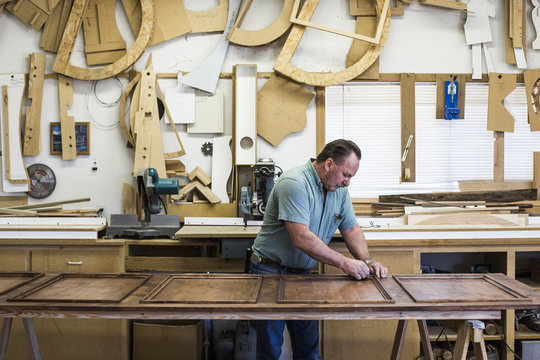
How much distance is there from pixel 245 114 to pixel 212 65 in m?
0.48

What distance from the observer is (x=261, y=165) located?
285cm

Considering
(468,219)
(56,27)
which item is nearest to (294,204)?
(468,219)

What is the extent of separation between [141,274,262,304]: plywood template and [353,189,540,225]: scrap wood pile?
1.52 m

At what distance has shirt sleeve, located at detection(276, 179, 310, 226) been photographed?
210 cm

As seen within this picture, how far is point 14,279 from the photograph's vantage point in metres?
2.11

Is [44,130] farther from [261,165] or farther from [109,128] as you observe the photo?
[261,165]

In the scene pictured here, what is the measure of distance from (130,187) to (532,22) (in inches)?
140

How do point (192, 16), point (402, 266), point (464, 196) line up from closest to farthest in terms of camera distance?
point (402, 266) → point (464, 196) → point (192, 16)

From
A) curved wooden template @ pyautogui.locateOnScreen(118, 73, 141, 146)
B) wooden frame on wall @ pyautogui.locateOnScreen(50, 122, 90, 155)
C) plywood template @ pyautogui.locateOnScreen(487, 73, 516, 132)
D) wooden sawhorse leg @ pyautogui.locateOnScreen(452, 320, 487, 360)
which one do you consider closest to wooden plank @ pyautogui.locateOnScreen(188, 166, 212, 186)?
curved wooden template @ pyautogui.locateOnScreen(118, 73, 141, 146)

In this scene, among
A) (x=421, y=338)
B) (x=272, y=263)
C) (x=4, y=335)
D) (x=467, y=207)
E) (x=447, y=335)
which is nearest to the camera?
(x=4, y=335)

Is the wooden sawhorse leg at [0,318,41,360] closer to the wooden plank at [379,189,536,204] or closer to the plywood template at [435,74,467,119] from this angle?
the wooden plank at [379,189,536,204]

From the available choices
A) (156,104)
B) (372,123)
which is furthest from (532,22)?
(156,104)

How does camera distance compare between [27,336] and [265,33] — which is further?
[265,33]

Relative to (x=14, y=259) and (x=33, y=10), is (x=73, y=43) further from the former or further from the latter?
(x=14, y=259)
